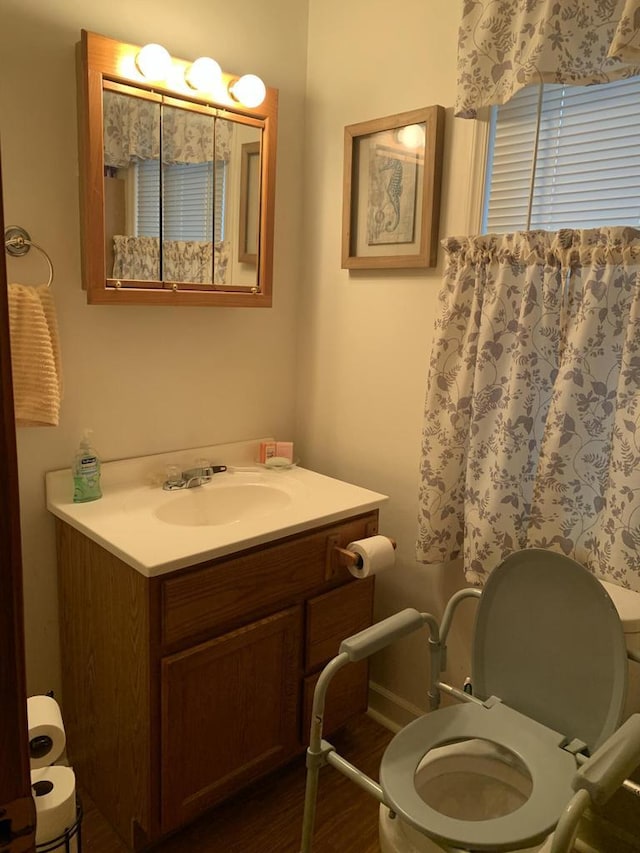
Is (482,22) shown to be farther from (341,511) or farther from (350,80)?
(341,511)

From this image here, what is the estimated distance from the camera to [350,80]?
206 cm

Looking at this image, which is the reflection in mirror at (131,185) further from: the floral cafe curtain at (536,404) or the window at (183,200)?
the floral cafe curtain at (536,404)

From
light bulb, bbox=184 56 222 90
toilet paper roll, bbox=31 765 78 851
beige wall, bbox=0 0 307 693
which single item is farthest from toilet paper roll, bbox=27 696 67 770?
light bulb, bbox=184 56 222 90

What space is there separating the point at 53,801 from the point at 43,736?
132 millimetres

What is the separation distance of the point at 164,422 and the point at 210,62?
103cm

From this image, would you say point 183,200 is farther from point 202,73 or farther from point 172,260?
point 202,73

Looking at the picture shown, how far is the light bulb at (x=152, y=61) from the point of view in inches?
64.8

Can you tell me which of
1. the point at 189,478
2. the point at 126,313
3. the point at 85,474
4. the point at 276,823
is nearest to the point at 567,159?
the point at 126,313

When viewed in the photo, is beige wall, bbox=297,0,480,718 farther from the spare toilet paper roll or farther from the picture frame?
the spare toilet paper roll

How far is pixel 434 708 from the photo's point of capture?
1.59 meters

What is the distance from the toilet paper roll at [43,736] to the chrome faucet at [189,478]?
699mm

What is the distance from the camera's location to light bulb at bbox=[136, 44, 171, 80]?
1.65m

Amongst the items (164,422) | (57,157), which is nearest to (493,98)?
(57,157)

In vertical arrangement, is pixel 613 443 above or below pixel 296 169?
below
